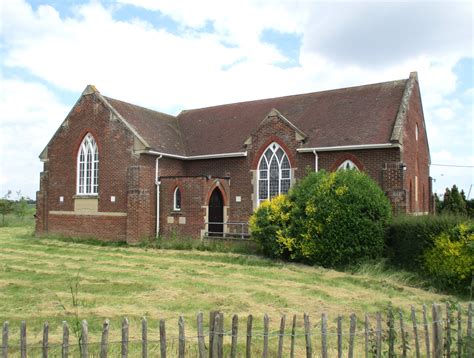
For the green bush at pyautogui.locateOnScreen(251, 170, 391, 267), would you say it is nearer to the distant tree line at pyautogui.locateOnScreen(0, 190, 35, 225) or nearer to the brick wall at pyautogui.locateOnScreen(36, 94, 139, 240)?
the brick wall at pyautogui.locateOnScreen(36, 94, 139, 240)

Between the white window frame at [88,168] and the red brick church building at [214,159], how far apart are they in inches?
2.2

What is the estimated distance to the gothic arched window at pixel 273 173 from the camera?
863 inches

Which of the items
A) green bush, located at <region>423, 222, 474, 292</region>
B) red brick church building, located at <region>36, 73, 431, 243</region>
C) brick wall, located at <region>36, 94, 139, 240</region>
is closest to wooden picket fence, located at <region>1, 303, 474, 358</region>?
green bush, located at <region>423, 222, 474, 292</region>

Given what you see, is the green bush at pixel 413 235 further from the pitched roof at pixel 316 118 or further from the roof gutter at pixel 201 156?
the roof gutter at pixel 201 156

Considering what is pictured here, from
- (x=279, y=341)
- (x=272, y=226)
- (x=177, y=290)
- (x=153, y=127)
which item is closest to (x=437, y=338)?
(x=279, y=341)

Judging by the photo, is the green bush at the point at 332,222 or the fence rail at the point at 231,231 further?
the fence rail at the point at 231,231

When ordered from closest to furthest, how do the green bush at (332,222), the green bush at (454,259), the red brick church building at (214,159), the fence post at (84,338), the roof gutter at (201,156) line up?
the fence post at (84,338)
the green bush at (454,259)
the green bush at (332,222)
the red brick church building at (214,159)
the roof gutter at (201,156)

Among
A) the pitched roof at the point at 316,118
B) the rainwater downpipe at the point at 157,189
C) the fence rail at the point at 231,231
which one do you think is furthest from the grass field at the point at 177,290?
the pitched roof at the point at 316,118


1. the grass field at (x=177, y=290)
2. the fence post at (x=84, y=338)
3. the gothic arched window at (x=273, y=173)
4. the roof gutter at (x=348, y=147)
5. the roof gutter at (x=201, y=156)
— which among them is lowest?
the grass field at (x=177, y=290)

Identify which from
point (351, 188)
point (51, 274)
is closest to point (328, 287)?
point (351, 188)

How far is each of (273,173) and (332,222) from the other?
734 centimetres

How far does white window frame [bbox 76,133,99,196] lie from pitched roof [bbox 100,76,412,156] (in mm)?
2543

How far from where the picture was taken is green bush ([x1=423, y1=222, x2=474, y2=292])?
1196 cm

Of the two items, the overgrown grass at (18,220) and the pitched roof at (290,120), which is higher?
the pitched roof at (290,120)
